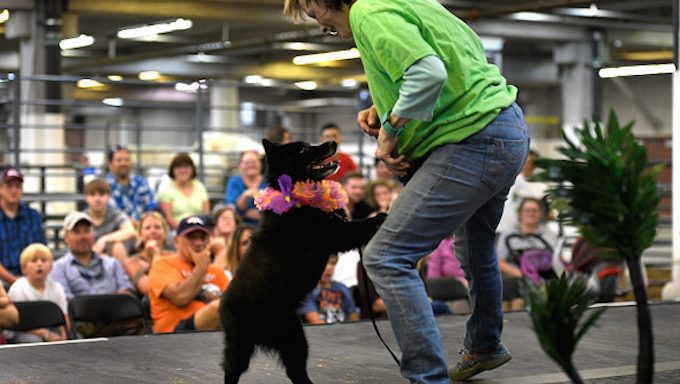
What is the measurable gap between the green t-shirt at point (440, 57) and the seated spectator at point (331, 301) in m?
3.59

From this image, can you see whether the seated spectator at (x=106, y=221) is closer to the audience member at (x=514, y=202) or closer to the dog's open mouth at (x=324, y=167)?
the audience member at (x=514, y=202)

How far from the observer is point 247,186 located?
32.2 ft

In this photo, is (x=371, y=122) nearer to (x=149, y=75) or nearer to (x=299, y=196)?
(x=299, y=196)

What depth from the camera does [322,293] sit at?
7.16 m

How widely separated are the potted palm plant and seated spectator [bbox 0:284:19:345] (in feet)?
14.5

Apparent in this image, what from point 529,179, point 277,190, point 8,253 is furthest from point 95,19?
point 529,179

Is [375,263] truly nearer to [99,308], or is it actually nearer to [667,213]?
[99,308]

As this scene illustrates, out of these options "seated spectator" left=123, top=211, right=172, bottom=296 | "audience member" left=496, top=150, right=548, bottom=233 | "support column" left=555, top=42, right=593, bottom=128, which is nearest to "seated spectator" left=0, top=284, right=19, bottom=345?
"seated spectator" left=123, top=211, right=172, bottom=296

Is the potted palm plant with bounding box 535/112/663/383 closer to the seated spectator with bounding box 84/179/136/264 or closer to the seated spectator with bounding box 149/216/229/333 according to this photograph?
the seated spectator with bounding box 149/216/229/333

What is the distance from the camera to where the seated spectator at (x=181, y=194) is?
954 cm

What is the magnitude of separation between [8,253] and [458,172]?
5544mm

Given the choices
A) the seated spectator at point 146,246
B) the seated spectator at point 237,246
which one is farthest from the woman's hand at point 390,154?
the seated spectator at point 146,246

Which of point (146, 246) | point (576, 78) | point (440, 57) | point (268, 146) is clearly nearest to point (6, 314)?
point (146, 246)

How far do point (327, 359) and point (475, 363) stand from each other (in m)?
0.90
